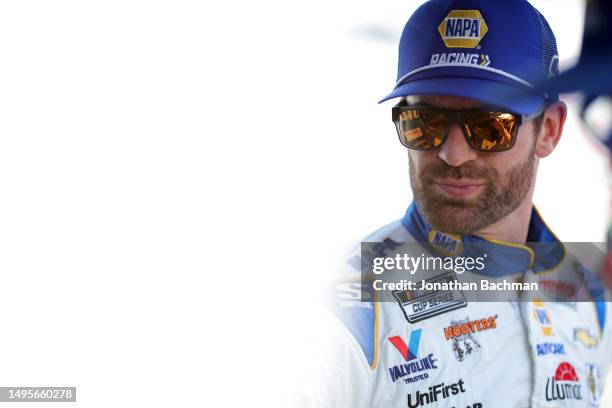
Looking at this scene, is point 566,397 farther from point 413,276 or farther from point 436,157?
point 436,157

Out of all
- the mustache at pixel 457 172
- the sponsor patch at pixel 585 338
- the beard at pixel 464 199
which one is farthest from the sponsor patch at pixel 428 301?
the sponsor patch at pixel 585 338

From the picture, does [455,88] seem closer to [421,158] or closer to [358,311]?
[421,158]

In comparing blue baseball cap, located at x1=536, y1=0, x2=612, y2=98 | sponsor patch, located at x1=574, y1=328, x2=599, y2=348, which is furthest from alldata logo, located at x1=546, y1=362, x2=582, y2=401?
blue baseball cap, located at x1=536, y1=0, x2=612, y2=98

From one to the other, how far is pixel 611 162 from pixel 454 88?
2.97ft

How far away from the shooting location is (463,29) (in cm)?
174

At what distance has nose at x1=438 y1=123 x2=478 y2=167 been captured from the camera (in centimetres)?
169

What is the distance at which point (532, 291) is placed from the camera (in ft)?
6.18

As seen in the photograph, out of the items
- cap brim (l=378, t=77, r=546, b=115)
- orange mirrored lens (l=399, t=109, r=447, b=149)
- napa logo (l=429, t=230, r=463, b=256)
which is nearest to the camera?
cap brim (l=378, t=77, r=546, b=115)

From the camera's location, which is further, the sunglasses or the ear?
the ear

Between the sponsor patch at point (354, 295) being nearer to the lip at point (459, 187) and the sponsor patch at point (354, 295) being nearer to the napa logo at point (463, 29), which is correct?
the lip at point (459, 187)

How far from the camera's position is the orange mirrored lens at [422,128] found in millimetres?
1705

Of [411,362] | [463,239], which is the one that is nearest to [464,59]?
[463,239]

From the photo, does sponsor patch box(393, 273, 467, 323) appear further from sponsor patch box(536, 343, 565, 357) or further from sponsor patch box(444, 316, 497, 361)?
sponsor patch box(536, 343, 565, 357)

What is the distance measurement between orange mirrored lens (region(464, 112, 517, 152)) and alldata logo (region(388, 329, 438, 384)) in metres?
0.44
